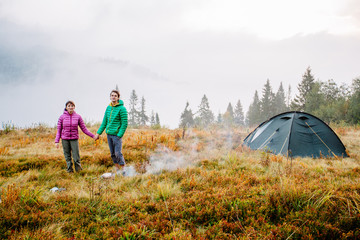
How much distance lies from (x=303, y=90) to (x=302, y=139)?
43.3m

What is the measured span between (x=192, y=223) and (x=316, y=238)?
1702 millimetres

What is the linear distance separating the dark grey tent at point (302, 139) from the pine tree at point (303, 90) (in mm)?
40411

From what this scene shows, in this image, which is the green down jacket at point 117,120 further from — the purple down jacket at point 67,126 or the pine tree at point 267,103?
the pine tree at point 267,103

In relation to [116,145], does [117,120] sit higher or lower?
higher

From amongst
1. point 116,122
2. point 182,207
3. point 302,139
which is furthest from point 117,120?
point 302,139

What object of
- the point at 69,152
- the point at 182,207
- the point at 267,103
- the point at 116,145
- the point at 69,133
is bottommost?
the point at 182,207

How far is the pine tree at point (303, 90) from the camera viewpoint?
41000 millimetres

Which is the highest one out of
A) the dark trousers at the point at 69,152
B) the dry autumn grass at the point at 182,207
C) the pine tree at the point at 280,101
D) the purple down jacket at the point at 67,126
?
the pine tree at the point at 280,101

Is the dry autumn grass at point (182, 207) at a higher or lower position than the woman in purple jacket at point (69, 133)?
lower

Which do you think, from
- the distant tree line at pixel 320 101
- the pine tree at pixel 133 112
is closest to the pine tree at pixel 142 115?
the pine tree at pixel 133 112

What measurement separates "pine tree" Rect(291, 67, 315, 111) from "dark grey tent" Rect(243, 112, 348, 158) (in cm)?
4041

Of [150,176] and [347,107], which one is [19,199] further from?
[347,107]

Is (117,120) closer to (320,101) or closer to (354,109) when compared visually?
(354,109)

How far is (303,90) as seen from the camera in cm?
4200
